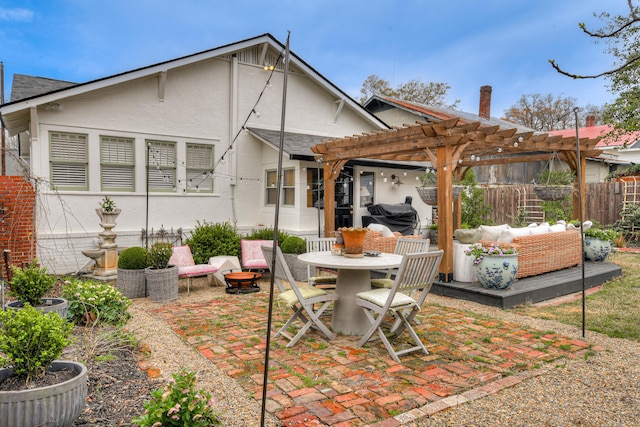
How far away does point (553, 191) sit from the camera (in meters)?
9.23

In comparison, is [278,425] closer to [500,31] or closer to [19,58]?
[500,31]

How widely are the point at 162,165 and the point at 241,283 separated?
4305 mm

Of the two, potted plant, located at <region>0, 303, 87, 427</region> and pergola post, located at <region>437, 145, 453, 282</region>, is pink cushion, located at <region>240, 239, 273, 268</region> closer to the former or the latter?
pergola post, located at <region>437, 145, 453, 282</region>

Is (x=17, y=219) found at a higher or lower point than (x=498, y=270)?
higher

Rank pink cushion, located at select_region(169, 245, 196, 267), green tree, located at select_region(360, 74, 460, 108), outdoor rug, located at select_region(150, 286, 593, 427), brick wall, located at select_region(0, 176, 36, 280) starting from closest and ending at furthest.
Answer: outdoor rug, located at select_region(150, 286, 593, 427) < brick wall, located at select_region(0, 176, 36, 280) < pink cushion, located at select_region(169, 245, 196, 267) < green tree, located at select_region(360, 74, 460, 108)

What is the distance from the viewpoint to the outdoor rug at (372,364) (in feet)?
10.9

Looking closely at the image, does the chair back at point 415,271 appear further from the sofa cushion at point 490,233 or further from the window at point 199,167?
the window at point 199,167

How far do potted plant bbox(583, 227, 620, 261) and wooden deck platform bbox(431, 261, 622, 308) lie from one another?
1081 mm

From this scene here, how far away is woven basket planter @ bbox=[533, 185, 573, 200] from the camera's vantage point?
916 cm

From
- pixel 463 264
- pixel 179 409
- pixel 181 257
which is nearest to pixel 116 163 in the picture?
pixel 181 257

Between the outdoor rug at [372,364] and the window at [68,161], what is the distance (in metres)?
4.87

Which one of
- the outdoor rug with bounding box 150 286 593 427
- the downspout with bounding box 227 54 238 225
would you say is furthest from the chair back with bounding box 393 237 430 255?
the downspout with bounding box 227 54 238 225

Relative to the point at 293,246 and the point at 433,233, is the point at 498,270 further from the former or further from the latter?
the point at 433,233

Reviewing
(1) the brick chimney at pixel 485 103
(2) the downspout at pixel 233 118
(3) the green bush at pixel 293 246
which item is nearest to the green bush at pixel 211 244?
(3) the green bush at pixel 293 246
